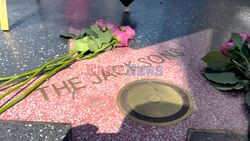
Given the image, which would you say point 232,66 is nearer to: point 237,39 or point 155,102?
point 237,39

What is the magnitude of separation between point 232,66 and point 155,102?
2.13ft

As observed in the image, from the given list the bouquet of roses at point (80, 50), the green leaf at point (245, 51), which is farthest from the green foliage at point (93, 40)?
the green leaf at point (245, 51)

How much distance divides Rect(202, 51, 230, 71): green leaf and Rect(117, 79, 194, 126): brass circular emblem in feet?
1.05

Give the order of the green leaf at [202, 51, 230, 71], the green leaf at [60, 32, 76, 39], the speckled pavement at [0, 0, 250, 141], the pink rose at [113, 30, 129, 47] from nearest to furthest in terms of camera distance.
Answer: the speckled pavement at [0, 0, 250, 141] < the green leaf at [202, 51, 230, 71] < the pink rose at [113, 30, 129, 47] < the green leaf at [60, 32, 76, 39]

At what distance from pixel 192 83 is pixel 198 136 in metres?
0.56

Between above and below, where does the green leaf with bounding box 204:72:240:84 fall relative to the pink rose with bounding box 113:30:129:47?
below

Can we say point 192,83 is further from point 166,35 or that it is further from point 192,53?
point 166,35

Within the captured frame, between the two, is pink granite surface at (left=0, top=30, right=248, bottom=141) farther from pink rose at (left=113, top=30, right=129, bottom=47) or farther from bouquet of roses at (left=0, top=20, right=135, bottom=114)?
pink rose at (left=113, top=30, right=129, bottom=47)

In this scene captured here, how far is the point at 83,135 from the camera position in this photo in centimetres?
167

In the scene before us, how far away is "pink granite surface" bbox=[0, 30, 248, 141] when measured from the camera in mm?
1715

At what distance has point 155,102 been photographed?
1927 millimetres

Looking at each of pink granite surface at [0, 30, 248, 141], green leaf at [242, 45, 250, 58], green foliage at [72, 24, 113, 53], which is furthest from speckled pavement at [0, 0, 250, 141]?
green leaf at [242, 45, 250, 58]

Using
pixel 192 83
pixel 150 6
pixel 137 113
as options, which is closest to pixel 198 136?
pixel 137 113

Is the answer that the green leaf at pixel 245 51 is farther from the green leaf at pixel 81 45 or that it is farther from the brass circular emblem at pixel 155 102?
the green leaf at pixel 81 45
